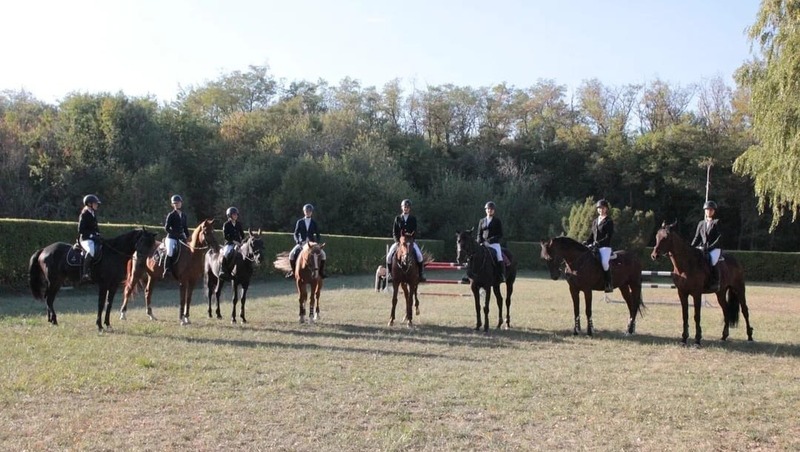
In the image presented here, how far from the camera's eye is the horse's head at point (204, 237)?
1445cm

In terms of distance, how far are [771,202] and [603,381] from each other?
15.6 metres

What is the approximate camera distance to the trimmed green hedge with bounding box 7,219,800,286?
20.6 m

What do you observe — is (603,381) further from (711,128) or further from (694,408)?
(711,128)

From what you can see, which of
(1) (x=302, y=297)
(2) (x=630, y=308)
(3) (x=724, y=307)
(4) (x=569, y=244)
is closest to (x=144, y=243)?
(1) (x=302, y=297)

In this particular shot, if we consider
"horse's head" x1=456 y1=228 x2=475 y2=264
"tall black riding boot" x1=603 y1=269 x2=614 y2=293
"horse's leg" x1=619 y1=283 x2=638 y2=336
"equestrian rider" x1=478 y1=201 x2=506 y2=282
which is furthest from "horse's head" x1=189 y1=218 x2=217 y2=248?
"horse's leg" x1=619 y1=283 x2=638 y2=336

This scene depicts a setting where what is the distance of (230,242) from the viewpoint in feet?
50.1

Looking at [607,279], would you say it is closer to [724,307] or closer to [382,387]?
[724,307]

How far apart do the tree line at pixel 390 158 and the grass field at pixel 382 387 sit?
77.1ft

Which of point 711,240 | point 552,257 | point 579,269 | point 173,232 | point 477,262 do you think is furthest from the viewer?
point 173,232

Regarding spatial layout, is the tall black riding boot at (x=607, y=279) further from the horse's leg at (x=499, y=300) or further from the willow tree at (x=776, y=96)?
the willow tree at (x=776, y=96)

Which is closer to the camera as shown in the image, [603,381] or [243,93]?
[603,381]

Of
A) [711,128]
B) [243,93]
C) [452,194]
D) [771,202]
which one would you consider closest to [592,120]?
[711,128]

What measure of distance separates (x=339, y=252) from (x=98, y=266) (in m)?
21.2

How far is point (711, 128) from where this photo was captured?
55062 mm
